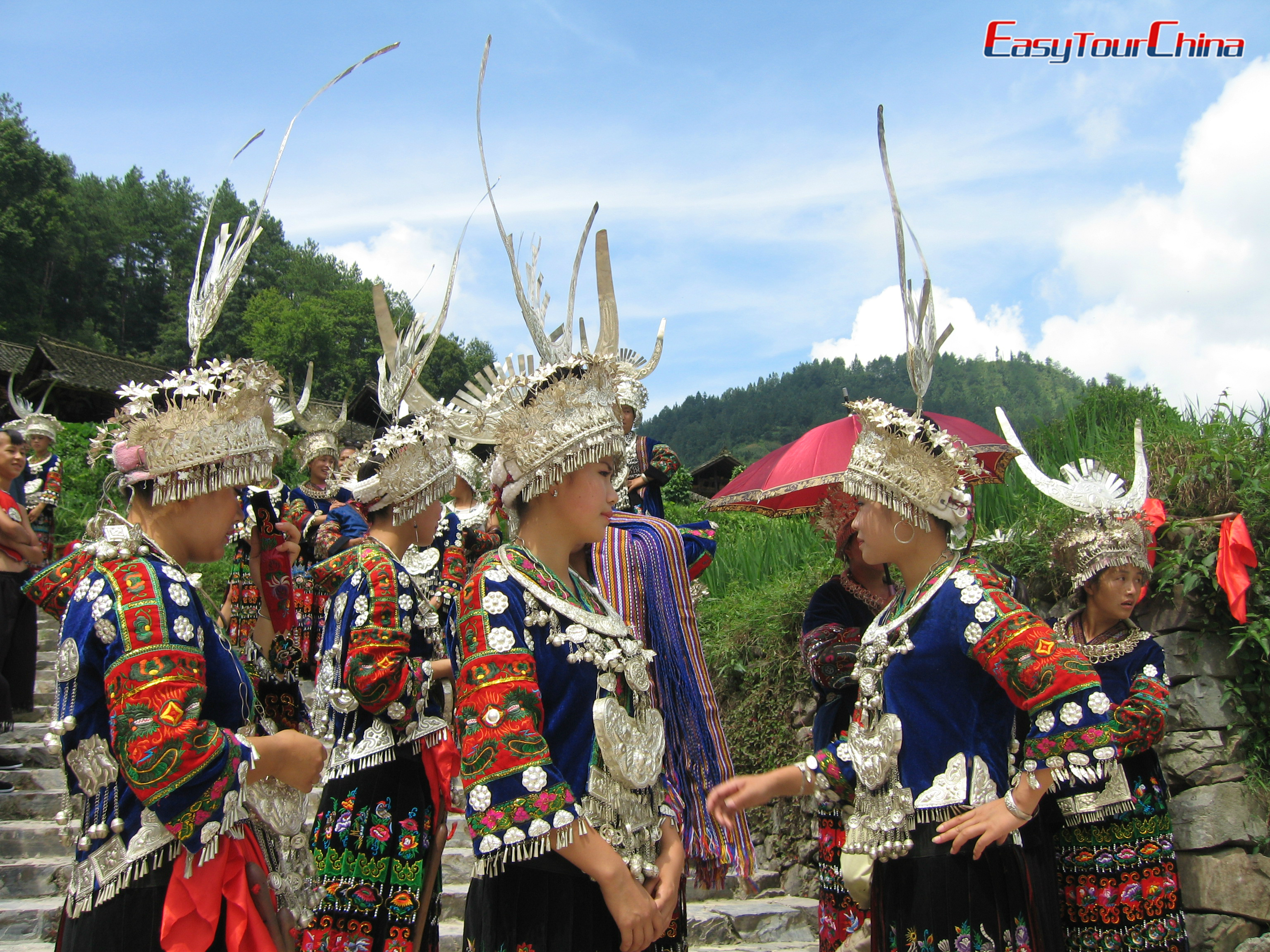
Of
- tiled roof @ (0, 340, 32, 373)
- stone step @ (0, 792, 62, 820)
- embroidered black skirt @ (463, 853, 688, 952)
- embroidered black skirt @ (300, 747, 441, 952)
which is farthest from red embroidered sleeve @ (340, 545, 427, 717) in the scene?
tiled roof @ (0, 340, 32, 373)

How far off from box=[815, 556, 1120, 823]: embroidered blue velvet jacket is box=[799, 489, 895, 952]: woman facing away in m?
0.76

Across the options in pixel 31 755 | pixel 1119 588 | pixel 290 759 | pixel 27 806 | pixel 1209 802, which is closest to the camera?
pixel 290 759

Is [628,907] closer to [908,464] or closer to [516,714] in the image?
[516,714]

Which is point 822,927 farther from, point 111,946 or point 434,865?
point 111,946

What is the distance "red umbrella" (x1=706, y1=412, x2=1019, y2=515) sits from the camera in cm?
396

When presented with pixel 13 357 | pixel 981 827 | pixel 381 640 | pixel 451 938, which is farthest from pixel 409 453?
pixel 13 357

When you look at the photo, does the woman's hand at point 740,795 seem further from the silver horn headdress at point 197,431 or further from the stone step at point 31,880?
the stone step at point 31,880

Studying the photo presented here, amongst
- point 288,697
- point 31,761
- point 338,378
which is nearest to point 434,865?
point 288,697

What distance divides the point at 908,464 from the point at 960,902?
113 cm

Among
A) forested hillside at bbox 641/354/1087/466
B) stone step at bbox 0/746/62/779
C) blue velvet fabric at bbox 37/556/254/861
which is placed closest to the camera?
blue velvet fabric at bbox 37/556/254/861

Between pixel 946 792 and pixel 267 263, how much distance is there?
51.0 meters

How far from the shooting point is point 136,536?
82.5 inches

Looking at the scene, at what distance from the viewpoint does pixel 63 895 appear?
16.4 ft

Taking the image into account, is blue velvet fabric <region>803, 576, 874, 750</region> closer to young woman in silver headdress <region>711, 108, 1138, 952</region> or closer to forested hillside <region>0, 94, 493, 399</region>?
young woman in silver headdress <region>711, 108, 1138, 952</region>
